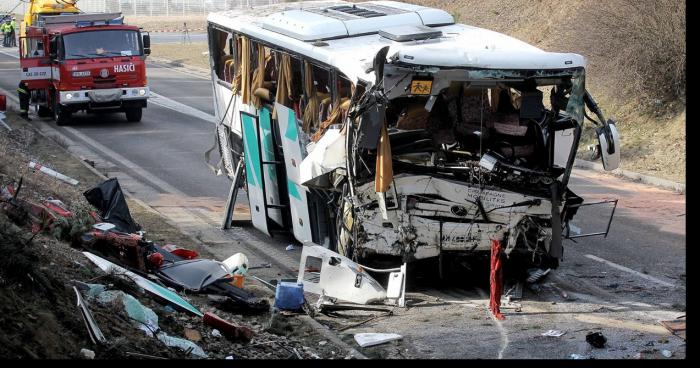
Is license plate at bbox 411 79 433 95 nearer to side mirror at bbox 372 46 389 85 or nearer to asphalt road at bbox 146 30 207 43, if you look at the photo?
side mirror at bbox 372 46 389 85

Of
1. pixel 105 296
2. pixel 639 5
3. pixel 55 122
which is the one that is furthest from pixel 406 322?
pixel 55 122

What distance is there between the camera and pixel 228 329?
10.3 m

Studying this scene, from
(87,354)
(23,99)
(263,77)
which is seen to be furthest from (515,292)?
(23,99)

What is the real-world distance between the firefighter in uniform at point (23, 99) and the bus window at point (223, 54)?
1266 centimetres

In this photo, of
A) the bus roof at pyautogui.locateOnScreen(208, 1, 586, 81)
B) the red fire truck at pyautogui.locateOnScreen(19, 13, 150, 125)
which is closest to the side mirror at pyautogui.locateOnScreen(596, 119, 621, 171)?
the bus roof at pyautogui.locateOnScreen(208, 1, 586, 81)

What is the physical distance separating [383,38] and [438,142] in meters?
1.84

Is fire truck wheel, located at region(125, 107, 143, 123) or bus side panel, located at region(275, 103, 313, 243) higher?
bus side panel, located at region(275, 103, 313, 243)

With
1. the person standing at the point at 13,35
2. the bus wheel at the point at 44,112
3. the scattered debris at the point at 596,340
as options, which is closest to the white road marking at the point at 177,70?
the bus wheel at the point at 44,112

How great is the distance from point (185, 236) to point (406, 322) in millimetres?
5336

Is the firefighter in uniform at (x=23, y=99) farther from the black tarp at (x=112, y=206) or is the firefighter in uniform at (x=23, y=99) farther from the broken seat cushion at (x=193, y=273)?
the broken seat cushion at (x=193, y=273)

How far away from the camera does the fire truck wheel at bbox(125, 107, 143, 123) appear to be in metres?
28.9

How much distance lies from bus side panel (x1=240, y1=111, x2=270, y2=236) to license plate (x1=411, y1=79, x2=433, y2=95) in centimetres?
400

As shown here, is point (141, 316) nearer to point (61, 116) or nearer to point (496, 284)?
point (496, 284)

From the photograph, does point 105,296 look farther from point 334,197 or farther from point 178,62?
point 178,62
